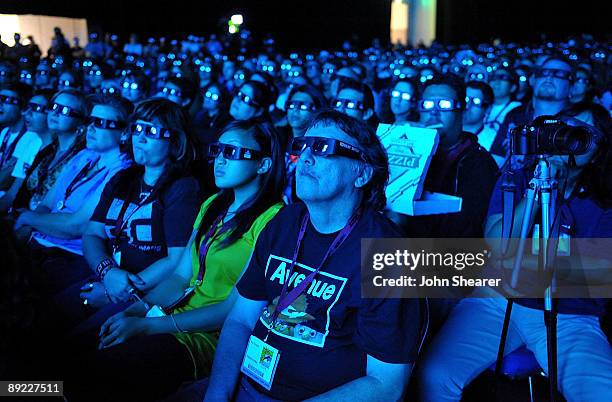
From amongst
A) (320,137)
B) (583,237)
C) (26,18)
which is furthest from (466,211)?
(26,18)

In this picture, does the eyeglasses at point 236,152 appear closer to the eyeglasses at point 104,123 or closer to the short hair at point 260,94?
the eyeglasses at point 104,123

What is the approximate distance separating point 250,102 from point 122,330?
13.3 feet

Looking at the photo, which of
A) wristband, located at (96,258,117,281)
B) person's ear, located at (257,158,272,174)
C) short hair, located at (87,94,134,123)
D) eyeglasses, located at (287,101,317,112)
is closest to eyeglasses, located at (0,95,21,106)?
short hair, located at (87,94,134,123)

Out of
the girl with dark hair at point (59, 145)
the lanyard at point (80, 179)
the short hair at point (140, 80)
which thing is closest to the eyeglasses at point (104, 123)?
the lanyard at point (80, 179)

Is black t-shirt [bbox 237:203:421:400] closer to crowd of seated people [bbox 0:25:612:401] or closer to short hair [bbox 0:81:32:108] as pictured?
crowd of seated people [bbox 0:25:612:401]

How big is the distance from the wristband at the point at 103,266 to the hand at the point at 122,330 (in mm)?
691

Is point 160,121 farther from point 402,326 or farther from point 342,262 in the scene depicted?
point 402,326

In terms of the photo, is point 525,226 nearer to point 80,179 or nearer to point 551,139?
point 551,139

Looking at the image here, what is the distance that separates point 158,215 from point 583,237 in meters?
2.25

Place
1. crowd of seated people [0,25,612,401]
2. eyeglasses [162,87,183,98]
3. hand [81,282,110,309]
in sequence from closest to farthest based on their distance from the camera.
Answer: crowd of seated people [0,25,612,401], hand [81,282,110,309], eyeglasses [162,87,183,98]

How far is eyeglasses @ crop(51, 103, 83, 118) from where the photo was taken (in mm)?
4938

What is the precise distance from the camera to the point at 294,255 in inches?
91.7

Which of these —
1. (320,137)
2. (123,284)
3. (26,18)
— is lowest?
(123,284)

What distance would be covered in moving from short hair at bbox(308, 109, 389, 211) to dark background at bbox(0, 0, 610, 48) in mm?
25298
